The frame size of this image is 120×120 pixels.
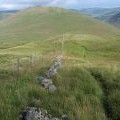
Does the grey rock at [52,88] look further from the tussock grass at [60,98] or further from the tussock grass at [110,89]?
the tussock grass at [110,89]

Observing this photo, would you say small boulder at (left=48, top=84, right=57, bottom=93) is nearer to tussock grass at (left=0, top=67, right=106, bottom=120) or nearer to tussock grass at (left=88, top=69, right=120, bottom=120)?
tussock grass at (left=0, top=67, right=106, bottom=120)

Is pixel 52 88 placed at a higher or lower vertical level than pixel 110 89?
higher

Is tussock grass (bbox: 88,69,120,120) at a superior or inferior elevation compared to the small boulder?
inferior

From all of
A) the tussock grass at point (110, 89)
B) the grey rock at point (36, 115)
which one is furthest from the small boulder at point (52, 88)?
the grey rock at point (36, 115)

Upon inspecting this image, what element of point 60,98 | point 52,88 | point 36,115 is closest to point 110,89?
point 52,88

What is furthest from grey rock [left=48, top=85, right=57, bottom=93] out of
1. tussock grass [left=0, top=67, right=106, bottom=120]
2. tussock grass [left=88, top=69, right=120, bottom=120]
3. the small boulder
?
tussock grass [left=88, top=69, right=120, bottom=120]

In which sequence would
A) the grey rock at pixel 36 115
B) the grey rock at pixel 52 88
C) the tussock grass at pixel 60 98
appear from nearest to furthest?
→ the grey rock at pixel 36 115 < the tussock grass at pixel 60 98 < the grey rock at pixel 52 88

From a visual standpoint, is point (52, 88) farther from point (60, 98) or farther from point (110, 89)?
point (110, 89)

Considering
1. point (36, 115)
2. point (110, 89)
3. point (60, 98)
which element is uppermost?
point (36, 115)

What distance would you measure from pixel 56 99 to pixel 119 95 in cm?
220

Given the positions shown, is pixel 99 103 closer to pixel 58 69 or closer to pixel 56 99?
pixel 56 99

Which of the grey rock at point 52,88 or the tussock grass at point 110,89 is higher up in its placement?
the grey rock at point 52,88

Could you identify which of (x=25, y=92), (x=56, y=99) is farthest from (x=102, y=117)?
(x=25, y=92)

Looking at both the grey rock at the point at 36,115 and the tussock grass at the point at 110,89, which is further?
the tussock grass at the point at 110,89
